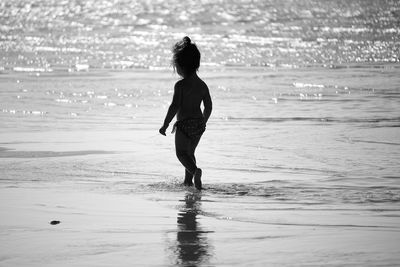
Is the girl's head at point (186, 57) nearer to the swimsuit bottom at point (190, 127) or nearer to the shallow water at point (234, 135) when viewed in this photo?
the swimsuit bottom at point (190, 127)

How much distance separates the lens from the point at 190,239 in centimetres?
561

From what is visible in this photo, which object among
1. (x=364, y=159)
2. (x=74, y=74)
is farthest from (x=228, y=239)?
(x=74, y=74)

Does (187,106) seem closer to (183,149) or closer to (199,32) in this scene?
(183,149)

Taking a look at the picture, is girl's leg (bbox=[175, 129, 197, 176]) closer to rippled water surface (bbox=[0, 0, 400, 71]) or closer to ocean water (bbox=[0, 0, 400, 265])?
ocean water (bbox=[0, 0, 400, 265])

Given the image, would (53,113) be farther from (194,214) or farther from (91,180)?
(194,214)

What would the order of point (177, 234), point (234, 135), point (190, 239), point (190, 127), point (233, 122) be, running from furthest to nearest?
point (233, 122), point (234, 135), point (190, 127), point (177, 234), point (190, 239)

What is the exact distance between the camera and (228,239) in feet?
18.3

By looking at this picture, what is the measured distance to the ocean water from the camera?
22.5 ft

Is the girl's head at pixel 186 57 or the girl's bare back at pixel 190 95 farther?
the girl's bare back at pixel 190 95

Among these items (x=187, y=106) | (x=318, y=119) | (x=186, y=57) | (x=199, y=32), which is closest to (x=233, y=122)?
(x=318, y=119)

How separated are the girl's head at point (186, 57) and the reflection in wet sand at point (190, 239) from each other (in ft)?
4.85

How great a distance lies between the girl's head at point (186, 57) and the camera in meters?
7.84

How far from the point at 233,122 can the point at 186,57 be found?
4660mm

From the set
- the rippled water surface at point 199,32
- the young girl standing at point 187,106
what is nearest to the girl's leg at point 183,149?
the young girl standing at point 187,106
